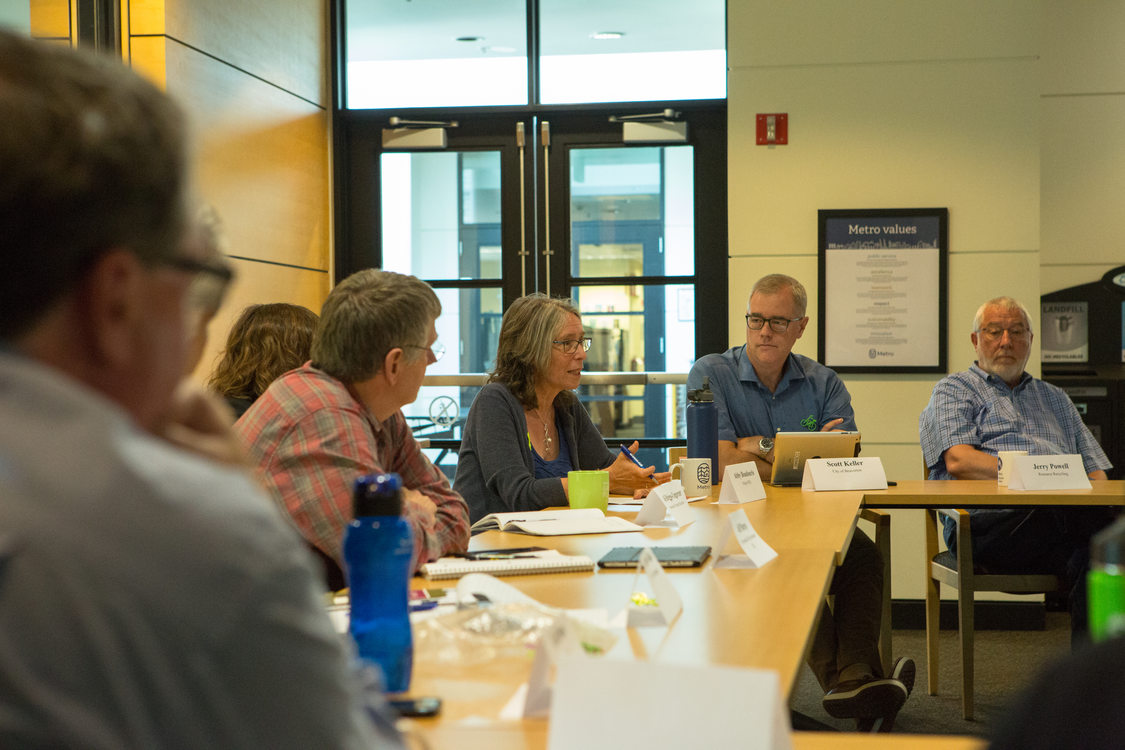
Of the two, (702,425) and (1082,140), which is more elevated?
(1082,140)

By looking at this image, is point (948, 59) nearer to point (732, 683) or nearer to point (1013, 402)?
point (1013, 402)

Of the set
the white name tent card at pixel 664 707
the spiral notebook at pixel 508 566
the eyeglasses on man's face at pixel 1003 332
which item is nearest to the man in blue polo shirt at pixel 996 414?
the eyeglasses on man's face at pixel 1003 332

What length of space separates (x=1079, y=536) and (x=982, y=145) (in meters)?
2.13

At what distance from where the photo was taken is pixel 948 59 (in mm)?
5070

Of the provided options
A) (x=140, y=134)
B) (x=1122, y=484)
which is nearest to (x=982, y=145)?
(x=1122, y=484)

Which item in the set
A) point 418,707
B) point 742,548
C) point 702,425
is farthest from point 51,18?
point 418,707

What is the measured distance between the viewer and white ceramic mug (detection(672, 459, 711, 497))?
340 cm

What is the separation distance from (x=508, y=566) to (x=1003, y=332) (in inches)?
121

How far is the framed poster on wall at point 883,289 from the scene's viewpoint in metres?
5.06

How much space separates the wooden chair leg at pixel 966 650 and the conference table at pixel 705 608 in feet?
2.27

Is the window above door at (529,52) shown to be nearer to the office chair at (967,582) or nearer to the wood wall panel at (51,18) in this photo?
the wood wall panel at (51,18)

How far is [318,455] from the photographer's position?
6.77 feet

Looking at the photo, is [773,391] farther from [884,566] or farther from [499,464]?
[499,464]

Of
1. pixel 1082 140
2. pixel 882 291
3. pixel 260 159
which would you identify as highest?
pixel 1082 140
